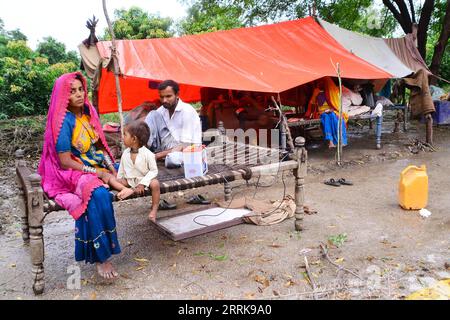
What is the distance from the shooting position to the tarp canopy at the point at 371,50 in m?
8.03

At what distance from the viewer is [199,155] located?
3371 millimetres

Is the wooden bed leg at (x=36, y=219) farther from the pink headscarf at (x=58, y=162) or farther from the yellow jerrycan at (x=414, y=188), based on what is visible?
the yellow jerrycan at (x=414, y=188)

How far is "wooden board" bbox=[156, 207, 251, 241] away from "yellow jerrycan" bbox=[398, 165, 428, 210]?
1.67 m

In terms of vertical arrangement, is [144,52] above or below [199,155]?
above

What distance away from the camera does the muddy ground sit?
9.00ft

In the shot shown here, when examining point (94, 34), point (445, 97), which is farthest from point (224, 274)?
point (445, 97)

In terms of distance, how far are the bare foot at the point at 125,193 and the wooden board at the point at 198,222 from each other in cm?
80

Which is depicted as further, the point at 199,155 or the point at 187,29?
the point at 187,29

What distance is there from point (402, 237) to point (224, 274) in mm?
1705

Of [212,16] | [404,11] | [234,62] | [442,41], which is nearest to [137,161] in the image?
→ [234,62]

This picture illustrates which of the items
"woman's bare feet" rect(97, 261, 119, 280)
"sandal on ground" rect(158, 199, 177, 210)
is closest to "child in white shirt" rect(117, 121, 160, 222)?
"woman's bare feet" rect(97, 261, 119, 280)

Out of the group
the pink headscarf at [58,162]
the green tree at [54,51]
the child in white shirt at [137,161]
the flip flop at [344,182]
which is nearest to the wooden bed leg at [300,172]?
the child in white shirt at [137,161]

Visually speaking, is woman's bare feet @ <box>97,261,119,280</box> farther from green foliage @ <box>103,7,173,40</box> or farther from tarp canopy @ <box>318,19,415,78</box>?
green foliage @ <box>103,7,173,40</box>
